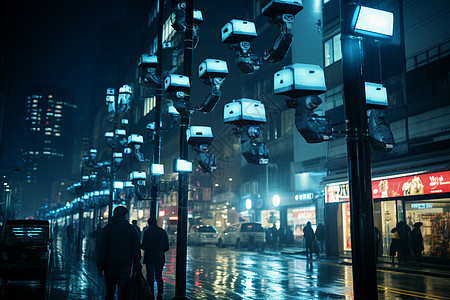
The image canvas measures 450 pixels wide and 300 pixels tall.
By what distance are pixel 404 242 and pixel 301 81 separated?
17.2 meters

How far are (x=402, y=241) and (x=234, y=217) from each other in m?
36.9

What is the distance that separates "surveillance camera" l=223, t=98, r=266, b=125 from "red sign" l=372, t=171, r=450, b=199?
13471 mm

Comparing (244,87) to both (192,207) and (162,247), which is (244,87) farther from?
(162,247)

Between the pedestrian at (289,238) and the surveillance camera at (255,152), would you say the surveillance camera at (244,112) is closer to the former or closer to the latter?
the surveillance camera at (255,152)

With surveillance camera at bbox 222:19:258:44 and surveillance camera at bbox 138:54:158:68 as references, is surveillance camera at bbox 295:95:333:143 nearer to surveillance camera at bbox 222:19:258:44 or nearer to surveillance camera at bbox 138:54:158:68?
surveillance camera at bbox 222:19:258:44

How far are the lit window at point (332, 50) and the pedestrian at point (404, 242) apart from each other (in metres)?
12.2

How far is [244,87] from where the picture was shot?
169 feet

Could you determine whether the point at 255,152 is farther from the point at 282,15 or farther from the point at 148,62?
the point at 148,62

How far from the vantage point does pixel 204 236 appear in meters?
42.1

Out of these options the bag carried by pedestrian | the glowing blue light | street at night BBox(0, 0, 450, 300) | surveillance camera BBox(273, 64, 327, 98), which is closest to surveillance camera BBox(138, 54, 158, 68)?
street at night BBox(0, 0, 450, 300)

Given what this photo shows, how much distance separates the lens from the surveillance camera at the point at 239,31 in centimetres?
1027

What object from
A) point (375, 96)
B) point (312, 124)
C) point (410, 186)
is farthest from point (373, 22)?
point (410, 186)

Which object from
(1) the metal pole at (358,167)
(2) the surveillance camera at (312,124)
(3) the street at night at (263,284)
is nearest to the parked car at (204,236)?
(3) the street at night at (263,284)

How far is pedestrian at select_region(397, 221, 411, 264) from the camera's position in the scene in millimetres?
21016
